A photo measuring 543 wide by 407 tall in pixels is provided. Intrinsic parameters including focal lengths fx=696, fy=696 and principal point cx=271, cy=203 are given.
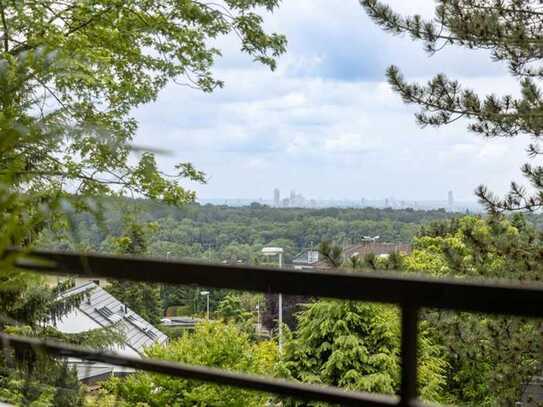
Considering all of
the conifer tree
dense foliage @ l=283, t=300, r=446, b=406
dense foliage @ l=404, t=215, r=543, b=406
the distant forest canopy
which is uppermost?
the conifer tree

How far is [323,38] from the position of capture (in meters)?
14.4

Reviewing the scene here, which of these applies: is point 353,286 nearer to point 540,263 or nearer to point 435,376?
point 540,263

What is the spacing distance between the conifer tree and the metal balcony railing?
5.38 m

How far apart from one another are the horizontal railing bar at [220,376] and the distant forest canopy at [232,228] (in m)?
0.18

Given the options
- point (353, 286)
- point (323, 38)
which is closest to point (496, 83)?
point (353, 286)

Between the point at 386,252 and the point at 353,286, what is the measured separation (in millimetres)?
5952

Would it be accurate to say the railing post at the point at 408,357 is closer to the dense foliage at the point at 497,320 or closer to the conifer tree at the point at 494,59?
the dense foliage at the point at 497,320

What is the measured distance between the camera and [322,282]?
41.7 inches

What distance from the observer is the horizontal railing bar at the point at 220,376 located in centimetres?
104

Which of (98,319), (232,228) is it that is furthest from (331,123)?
(98,319)

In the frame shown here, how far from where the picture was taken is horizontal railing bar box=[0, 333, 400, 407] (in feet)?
3.41

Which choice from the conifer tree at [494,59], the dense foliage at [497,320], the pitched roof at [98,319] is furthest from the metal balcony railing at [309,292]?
the conifer tree at [494,59]

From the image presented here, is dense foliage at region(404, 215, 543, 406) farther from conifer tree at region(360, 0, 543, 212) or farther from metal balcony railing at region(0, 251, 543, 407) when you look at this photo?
metal balcony railing at region(0, 251, 543, 407)

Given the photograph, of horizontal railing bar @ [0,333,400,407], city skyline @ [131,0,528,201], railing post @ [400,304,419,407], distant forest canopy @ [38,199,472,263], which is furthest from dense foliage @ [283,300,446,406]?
railing post @ [400,304,419,407]
